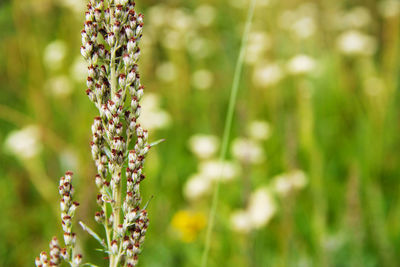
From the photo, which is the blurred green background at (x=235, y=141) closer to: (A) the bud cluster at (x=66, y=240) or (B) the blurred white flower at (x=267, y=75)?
(B) the blurred white flower at (x=267, y=75)

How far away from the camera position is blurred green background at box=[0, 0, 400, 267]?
94.3 inches

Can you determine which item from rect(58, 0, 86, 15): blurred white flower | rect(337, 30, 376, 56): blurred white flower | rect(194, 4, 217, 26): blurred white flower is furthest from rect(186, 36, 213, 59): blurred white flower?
rect(337, 30, 376, 56): blurred white flower

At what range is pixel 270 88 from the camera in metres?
3.98

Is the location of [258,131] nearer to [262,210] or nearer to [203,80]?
[203,80]

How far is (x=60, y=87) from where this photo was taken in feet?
12.9

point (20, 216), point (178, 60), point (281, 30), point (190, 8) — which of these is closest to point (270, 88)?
point (178, 60)

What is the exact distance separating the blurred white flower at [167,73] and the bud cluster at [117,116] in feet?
11.5

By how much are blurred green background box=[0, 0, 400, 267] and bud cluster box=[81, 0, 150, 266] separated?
0.80 meters

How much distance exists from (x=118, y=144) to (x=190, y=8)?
594 centimetres

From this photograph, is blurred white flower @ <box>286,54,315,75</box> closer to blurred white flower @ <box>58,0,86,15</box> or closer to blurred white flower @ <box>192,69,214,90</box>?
blurred white flower @ <box>192,69,214,90</box>

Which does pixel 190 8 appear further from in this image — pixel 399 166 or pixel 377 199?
pixel 377 199

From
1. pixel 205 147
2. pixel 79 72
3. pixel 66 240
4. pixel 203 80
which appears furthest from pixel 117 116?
pixel 203 80

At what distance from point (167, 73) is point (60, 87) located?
3.65 ft

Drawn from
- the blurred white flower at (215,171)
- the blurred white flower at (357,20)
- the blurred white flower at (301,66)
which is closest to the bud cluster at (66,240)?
the blurred white flower at (215,171)
